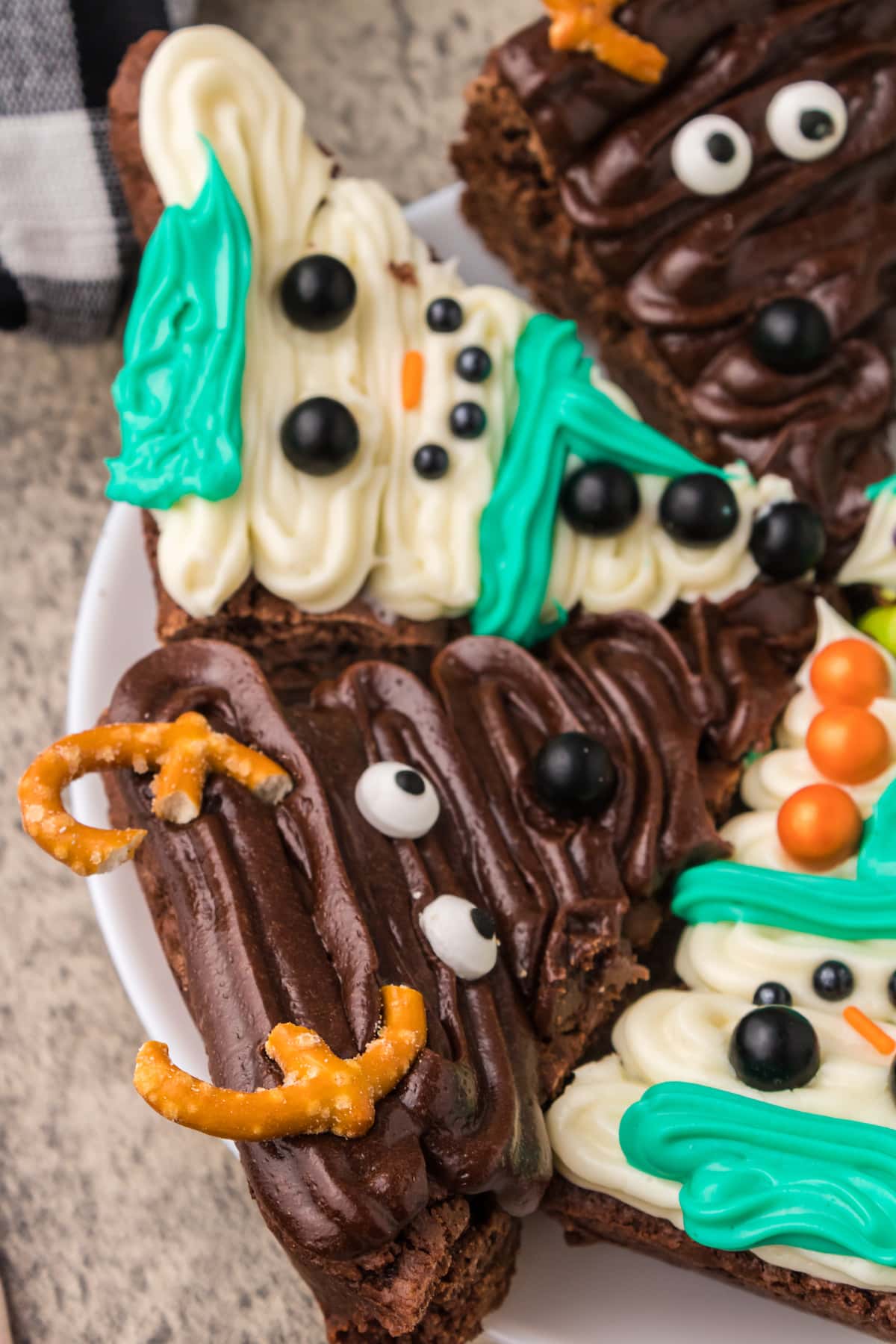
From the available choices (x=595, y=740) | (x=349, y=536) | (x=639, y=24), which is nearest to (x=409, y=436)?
(x=349, y=536)

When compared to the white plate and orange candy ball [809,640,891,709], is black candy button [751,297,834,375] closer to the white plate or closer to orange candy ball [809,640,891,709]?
orange candy ball [809,640,891,709]

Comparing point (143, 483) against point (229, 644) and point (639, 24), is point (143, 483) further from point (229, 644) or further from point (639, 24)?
point (639, 24)

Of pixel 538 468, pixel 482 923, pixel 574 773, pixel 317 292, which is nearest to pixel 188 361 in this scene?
pixel 317 292

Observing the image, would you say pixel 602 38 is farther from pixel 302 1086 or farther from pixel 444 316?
pixel 302 1086

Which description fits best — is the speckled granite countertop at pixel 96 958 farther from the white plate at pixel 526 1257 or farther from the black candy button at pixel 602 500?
the black candy button at pixel 602 500

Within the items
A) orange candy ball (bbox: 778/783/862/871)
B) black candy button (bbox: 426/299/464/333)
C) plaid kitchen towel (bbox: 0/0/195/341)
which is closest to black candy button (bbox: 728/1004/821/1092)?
orange candy ball (bbox: 778/783/862/871)
